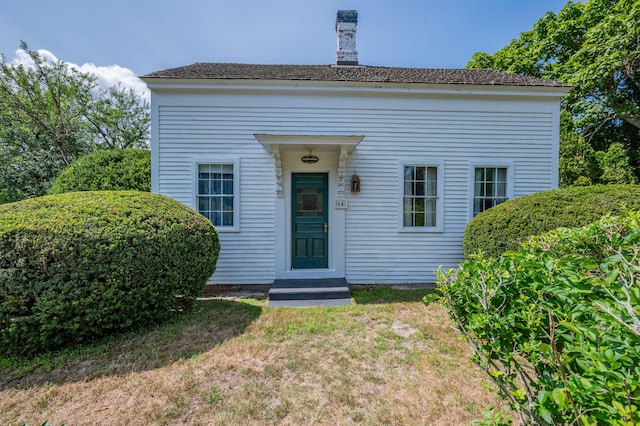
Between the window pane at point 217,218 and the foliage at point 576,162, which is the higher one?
the foliage at point 576,162

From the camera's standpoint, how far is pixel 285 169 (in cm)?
589

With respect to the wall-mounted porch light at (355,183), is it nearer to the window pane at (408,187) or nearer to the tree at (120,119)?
the window pane at (408,187)

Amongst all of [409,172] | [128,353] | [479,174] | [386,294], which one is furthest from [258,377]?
[479,174]

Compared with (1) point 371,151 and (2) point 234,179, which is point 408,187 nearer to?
(1) point 371,151

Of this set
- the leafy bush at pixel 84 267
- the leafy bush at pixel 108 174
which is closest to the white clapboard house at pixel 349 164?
the leafy bush at pixel 108 174

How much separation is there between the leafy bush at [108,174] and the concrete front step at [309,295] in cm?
438

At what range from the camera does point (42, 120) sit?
11180mm

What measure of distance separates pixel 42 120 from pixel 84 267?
43.2 ft

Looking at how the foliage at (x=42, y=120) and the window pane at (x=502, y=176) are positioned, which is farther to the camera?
the foliage at (x=42, y=120)

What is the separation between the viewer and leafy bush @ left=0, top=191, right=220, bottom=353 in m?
2.95

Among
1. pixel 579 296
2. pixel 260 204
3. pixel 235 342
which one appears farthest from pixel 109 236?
pixel 579 296

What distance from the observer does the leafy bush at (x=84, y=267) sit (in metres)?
2.95

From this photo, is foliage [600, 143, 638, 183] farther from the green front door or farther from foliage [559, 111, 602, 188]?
the green front door

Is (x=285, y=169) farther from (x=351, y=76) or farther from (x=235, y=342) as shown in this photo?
(x=235, y=342)
